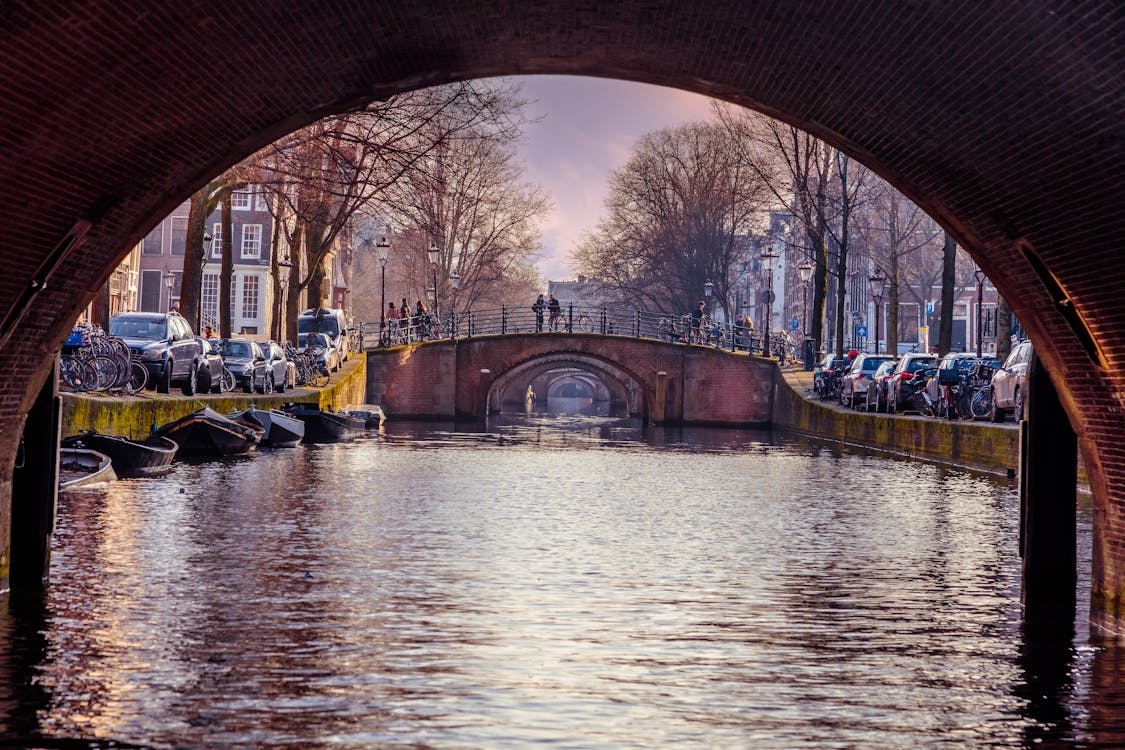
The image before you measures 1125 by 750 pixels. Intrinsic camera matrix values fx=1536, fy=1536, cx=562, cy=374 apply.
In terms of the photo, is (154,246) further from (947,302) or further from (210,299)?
(947,302)

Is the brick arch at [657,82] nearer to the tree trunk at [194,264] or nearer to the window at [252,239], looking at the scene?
the tree trunk at [194,264]

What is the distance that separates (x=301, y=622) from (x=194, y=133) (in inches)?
123

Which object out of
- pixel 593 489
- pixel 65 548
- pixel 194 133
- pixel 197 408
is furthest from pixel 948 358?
pixel 194 133

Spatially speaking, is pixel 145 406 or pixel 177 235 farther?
pixel 177 235

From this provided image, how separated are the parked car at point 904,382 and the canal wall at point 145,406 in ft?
43.7

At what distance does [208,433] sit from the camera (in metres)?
26.0

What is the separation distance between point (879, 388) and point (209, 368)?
15065mm

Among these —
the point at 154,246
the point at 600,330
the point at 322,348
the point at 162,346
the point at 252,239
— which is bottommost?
the point at 162,346

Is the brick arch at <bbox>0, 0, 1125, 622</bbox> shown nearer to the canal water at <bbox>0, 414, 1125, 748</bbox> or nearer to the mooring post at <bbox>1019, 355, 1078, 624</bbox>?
the mooring post at <bbox>1019, 355, 1078, 624</bbox>

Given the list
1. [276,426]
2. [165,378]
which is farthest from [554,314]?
[165,378]

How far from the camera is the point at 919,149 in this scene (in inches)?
384

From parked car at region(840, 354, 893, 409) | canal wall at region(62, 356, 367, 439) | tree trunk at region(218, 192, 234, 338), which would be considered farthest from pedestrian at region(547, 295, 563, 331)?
tree trunk at region(218, 192, 234, 338)

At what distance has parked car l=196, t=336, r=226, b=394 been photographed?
29.7m

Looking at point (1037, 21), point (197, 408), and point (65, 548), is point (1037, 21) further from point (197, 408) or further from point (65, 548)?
point (197, 408)
